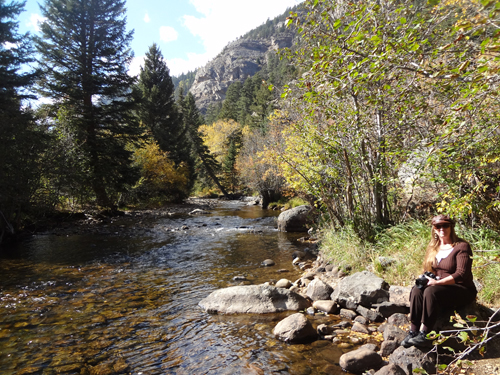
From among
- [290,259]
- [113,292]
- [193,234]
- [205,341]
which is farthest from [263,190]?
[205,341]

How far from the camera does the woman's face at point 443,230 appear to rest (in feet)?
13.3

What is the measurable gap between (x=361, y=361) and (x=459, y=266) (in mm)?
1807

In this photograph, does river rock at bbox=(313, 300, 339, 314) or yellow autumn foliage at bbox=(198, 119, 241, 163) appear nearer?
river rock at bbox=(313, 300, 339, 314)

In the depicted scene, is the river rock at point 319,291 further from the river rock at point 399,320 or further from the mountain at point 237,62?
the mountain at point 237,62

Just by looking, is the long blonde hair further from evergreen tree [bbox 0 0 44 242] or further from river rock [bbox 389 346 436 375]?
evergreen tree [bbox 0 0 44 242]

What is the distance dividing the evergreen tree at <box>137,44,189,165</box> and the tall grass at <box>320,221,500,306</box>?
27134mm

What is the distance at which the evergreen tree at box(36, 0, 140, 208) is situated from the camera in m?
19.0

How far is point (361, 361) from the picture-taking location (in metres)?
3.71

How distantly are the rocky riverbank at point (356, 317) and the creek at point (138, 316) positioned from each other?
0.72ft

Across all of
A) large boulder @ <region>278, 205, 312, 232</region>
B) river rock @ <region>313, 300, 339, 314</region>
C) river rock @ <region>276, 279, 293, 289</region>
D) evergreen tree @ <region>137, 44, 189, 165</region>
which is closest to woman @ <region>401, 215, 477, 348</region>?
river rock @ <region>313, 300, 339, 314</region>

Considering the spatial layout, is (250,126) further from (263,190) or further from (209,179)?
(263,190)

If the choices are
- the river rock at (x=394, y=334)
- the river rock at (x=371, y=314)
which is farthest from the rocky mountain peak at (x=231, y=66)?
the river rock at (x=394, y=334)

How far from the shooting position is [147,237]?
13.7m

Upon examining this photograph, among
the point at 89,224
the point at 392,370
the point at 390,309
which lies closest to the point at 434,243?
the point at 390,309
